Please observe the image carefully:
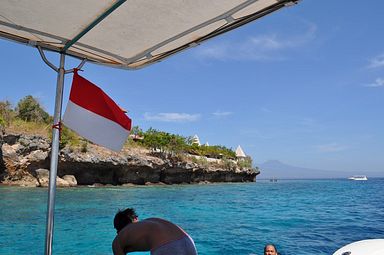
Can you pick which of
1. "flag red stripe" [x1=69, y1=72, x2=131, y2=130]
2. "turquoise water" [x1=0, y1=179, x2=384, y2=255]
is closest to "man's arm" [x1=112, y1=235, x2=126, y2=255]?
"flag red stripe" [x1=69, y1=72, x2=131, y2=130]

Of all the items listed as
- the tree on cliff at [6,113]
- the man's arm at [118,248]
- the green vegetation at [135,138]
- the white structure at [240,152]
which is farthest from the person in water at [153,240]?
the white structure at [240,152]

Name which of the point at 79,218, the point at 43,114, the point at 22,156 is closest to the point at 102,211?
the point at 79,218

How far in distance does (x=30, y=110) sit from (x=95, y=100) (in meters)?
41.2

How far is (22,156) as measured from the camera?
3167cm

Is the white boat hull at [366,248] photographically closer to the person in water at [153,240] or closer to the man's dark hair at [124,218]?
the person in water at [153,240]

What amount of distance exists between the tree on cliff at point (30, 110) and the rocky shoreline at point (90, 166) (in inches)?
271

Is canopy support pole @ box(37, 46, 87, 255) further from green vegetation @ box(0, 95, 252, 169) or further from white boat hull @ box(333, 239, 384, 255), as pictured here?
green vegetation @ box(0, 95, 252, 169)

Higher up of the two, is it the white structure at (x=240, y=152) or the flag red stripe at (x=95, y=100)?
the white structure at (x=240, y=152)

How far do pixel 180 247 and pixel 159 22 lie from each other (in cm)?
142

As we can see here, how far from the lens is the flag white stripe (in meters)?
2.50

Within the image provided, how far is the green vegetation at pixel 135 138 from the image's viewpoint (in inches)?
1344

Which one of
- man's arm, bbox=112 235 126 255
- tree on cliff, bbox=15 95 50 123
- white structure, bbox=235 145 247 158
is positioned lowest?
man's arm, bbox=112 235 126 255

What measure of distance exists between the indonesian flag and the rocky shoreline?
3142 cm

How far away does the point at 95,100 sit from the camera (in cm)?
257
